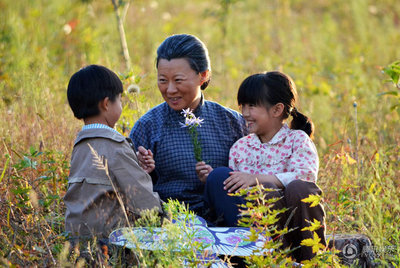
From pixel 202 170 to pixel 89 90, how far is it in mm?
771

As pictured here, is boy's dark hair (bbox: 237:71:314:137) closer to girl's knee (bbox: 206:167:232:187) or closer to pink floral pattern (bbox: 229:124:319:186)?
pink floral pattern (bbox: 229:124:319:186)

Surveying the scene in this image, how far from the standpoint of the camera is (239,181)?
2.73 metres

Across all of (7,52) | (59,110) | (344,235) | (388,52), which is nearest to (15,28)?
(7,52)

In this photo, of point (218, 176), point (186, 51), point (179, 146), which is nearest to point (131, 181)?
point (218, 176)

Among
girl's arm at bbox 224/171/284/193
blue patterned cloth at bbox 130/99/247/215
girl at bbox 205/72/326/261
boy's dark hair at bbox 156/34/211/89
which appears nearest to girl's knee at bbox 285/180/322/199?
girl at bbox 205/72/326/261

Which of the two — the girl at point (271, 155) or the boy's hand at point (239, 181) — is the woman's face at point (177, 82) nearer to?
the girl at point (271, 155)

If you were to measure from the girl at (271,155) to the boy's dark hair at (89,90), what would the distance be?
2.34 feet

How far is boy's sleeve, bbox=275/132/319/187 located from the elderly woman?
1.47ft

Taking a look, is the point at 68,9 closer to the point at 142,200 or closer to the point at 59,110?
the point at 59,110

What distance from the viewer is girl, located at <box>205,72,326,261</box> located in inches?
107

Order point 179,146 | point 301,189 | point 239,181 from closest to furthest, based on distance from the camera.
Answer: point 301,189, point 239,181, point 179,146

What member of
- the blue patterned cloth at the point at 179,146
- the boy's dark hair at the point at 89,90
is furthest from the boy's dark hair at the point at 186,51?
the boy's dark hair at the point at 89,90

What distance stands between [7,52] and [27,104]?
1.65 metres

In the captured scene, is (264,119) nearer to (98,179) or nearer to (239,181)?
(239,181)
